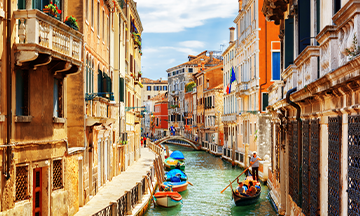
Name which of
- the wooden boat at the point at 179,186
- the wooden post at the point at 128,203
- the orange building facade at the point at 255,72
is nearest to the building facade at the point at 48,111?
the wooden post at the point at 128,203

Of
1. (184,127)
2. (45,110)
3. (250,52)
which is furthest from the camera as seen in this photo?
(184,127)

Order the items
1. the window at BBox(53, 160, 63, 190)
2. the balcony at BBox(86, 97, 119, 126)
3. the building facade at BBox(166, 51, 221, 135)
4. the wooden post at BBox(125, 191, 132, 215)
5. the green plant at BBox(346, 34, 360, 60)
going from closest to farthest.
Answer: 1. the green plant at BBox(346, 34, 360, 60)
2. the window at BBox(53, 160, 63, 190)
3. the wooden post at BBox(125, 191, 132, 215)
4. the balcony at BBox(86, 97, 119, 126)
5. the building facade at BBox(166, 51, 221, 135)

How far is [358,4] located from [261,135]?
81.5 feet

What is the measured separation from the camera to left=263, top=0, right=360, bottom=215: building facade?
18.8ft

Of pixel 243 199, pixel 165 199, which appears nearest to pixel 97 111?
pixel 165 199

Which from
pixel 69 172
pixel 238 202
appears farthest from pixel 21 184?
pixel 238 202

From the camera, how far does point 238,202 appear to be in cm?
1795

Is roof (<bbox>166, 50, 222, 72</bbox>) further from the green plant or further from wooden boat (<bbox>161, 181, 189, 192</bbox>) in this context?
the green plant

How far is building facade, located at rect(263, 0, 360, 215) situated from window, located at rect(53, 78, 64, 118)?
567 centimetres

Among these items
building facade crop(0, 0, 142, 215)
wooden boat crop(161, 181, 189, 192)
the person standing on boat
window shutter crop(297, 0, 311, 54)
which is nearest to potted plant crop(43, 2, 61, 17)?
building facade crop(0, 0, 142, 215)

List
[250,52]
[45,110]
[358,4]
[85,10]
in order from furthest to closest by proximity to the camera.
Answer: [250,52]
[85,10]
[45,110]
[358,4]

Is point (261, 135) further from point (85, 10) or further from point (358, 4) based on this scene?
point (358, 4)

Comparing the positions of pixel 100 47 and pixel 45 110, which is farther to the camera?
pixel 100 47

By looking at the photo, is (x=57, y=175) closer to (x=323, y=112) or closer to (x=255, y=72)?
(x=323, y=112)
